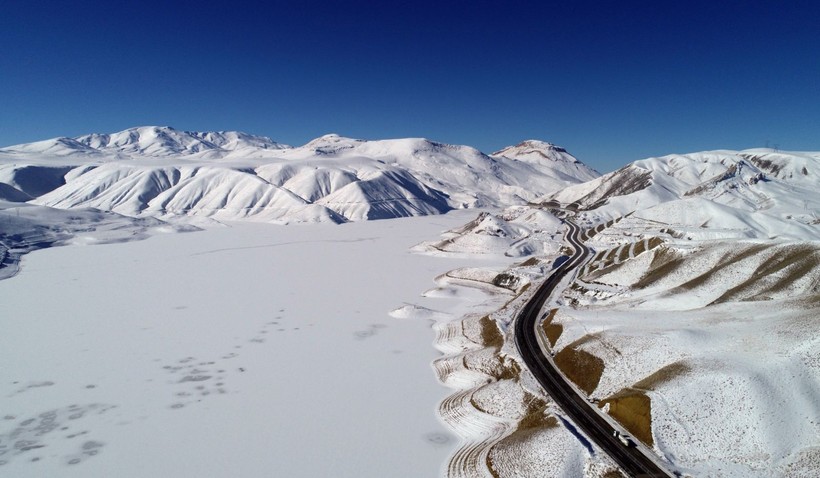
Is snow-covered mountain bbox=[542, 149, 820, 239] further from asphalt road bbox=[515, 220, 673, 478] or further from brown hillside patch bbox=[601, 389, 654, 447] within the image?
brown hillside patch bbox=[601, 389, 654, 447]

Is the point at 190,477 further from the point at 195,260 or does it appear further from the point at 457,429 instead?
the point at 195,260

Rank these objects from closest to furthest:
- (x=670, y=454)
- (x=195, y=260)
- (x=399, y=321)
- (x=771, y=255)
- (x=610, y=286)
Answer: (x=670, y=454) < (x=771, y=255) < (x=399, y=321) < (x=610, y=286) < (x=195, y=260)

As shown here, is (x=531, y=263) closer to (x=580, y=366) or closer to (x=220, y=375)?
(x=580, y=366)

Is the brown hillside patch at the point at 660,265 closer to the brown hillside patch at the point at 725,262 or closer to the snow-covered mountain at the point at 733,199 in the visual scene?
the brown hillside patch at the point at 725,262

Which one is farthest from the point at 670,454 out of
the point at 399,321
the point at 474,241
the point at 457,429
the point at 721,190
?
the point at 721,190

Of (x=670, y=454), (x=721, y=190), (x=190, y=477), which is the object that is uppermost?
(x=721, y=190)

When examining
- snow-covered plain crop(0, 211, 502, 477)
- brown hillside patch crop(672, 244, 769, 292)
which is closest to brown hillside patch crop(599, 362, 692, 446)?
snow-covered plain crop(0, 211, 502, 477)

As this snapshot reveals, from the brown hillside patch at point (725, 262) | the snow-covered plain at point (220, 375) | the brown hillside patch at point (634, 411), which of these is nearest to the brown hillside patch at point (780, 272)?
the brown hillside patch at point (725, 262)
